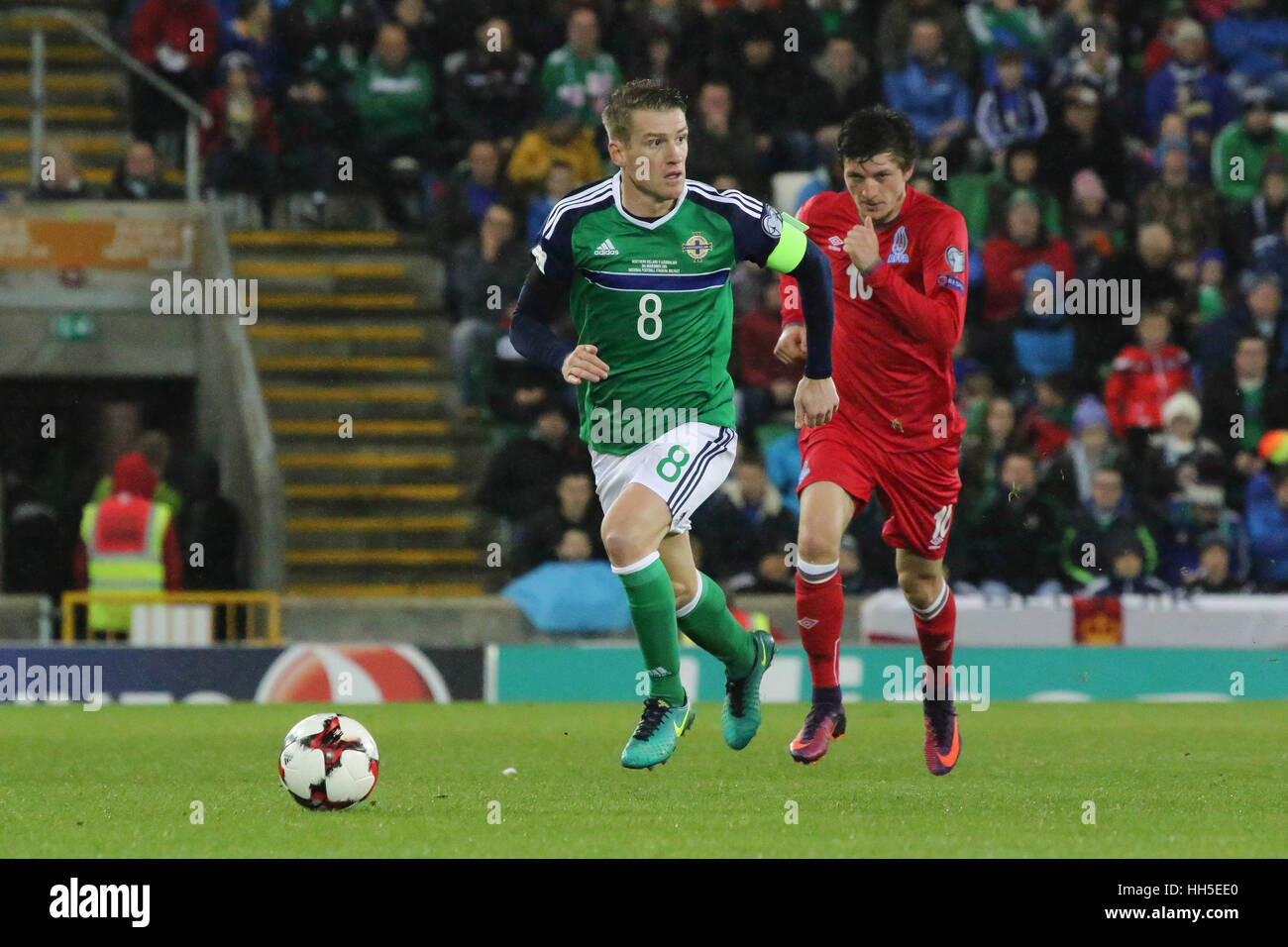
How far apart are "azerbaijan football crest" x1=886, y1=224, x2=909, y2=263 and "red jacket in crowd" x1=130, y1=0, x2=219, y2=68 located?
10.7m

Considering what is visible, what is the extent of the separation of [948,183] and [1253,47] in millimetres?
3756

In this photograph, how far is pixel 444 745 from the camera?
9.90 m

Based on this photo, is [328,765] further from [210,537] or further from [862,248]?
[210,537]

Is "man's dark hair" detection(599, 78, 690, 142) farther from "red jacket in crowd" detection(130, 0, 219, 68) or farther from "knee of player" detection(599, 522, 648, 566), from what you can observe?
"red jacket in crowd" detection(130, 0, 219, 68)

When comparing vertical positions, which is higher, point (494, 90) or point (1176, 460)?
point (494, 90)

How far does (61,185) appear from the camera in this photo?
1688 cm

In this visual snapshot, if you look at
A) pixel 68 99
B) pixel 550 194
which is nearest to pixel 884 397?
pixel 550 194

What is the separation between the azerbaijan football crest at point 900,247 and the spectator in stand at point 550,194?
7511 mm

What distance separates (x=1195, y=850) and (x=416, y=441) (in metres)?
11.8

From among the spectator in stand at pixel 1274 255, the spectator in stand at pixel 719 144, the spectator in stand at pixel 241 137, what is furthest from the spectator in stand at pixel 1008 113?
the spectator in stand at pixel 241 137

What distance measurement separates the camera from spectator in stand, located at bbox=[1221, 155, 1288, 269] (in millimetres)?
17016

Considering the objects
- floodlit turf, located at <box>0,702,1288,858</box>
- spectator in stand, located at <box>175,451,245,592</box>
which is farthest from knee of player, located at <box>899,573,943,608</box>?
spectator in stand, located at <box>175,451,245,592</box>

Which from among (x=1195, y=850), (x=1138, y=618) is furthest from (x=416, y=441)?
(x=1195, y=850)

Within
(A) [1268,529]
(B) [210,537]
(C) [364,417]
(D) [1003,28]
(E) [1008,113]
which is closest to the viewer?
(A) [1268,529]
